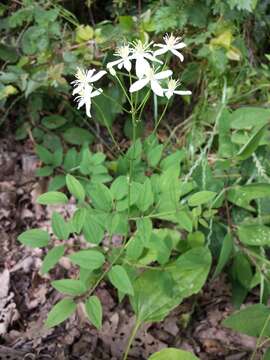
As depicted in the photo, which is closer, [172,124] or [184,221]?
[184,221]

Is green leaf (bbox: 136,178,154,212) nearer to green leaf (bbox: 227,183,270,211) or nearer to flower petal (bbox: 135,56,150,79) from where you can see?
flower petal (bbox: 135,56,150,79)

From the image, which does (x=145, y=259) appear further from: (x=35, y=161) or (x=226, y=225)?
(x=35, y=161)

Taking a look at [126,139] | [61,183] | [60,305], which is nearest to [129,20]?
[126,139]

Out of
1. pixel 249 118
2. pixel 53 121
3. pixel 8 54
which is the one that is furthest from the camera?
pixel 53 121

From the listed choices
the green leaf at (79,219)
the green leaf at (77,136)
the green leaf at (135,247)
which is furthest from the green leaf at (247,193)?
the green leaf at (77,136)

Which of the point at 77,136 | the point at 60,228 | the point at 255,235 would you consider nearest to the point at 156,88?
the point at 60,228

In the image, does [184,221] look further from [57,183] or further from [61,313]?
[57,183]

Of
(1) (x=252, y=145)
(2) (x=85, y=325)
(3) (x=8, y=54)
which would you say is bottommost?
(2) (x=85, y=325)
